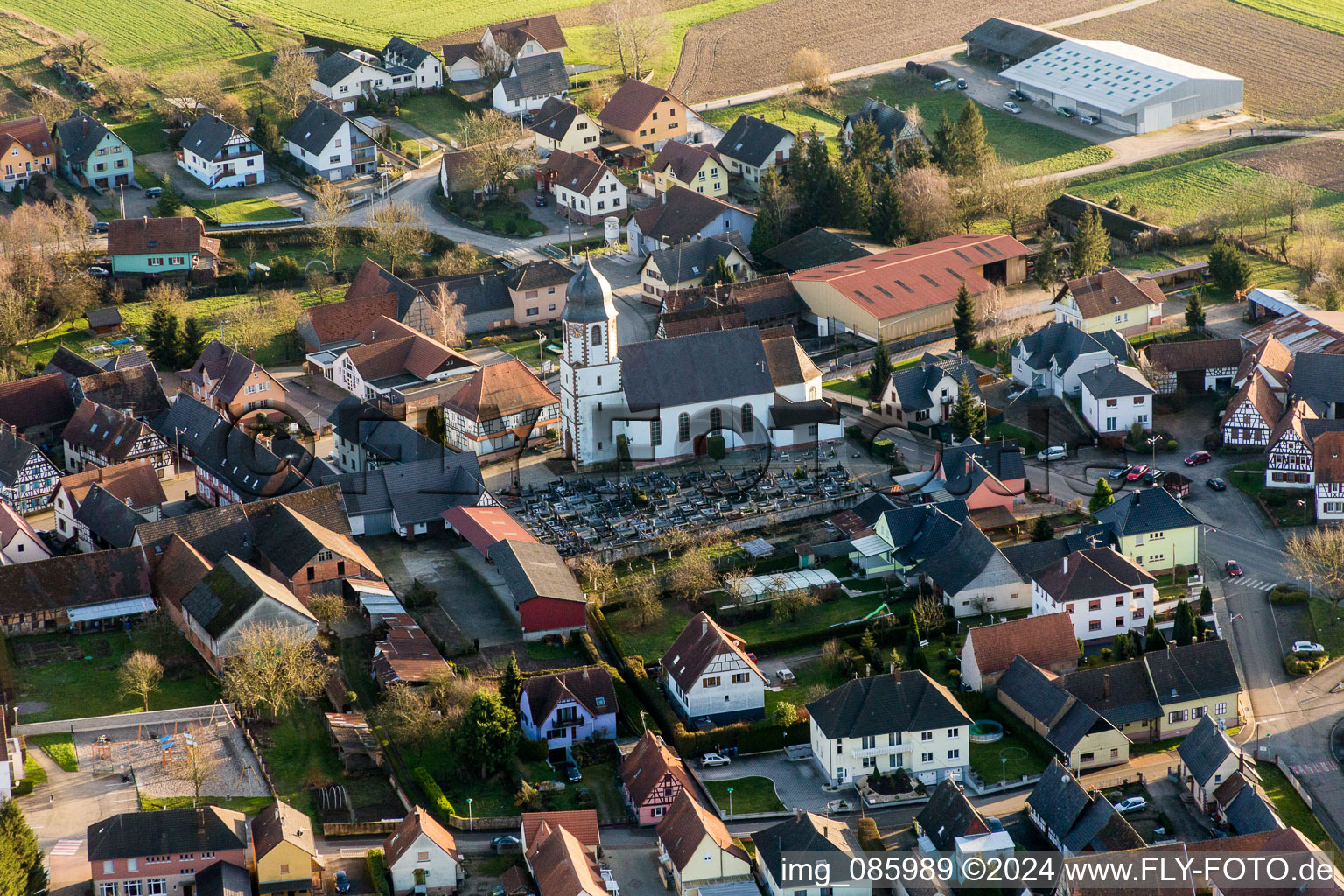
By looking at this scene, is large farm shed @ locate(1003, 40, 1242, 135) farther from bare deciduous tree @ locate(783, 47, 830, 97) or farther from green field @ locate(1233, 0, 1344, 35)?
green field @ locate(1233, 0, 1344, 35)

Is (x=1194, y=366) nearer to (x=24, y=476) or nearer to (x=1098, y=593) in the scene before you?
(x=1098, y=593)

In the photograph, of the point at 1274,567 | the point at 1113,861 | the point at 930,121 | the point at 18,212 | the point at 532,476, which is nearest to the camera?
the point at 1113,861

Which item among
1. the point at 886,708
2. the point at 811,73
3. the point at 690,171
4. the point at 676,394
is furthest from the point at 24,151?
the point at 886,708

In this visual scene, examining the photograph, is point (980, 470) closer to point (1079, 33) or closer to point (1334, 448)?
point (1334, 448)

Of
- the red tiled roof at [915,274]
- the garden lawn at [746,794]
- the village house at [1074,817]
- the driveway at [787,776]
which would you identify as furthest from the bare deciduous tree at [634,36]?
the village house at [1074,817]

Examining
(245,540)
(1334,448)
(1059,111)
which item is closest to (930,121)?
(1059,111)

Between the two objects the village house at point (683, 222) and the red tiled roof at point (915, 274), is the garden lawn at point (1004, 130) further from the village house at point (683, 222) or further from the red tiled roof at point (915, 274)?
the village house at point (683, 222)
